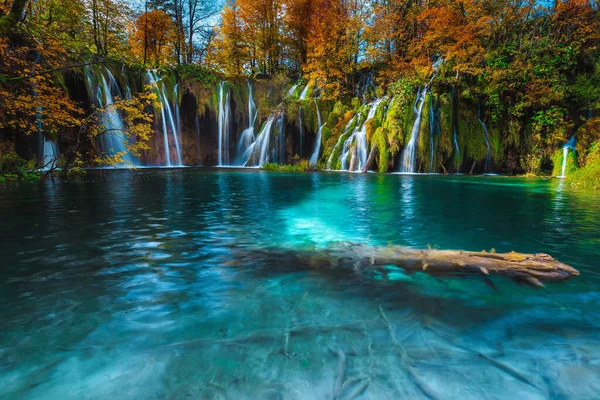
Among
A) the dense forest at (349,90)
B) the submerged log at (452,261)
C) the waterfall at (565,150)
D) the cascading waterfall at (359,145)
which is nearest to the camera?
the submerged log at (452,261)

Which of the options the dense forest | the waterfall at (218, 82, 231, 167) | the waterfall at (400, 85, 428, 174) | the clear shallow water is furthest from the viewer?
the waterfall at (218, 82, 231, 167)

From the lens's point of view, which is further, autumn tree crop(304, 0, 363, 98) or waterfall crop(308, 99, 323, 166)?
autumn tree crop(304, 0, 363, 98)

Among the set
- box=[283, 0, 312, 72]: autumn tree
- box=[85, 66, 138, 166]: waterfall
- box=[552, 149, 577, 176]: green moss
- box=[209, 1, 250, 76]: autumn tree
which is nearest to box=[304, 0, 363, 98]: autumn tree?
box=[283, 0, 312, 72]: autumn tree

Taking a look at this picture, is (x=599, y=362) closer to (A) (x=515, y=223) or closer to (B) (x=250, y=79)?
(A) (x=515, y=223)

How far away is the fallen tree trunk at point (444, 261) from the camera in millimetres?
2980

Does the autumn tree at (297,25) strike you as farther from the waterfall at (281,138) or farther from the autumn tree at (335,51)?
the waterfall at (281,138)

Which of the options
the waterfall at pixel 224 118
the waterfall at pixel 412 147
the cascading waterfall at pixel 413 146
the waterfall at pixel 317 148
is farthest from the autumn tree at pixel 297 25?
the waterfall at pixel 412 147

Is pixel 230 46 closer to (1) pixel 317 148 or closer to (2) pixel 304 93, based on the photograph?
(2) pixel 304 93

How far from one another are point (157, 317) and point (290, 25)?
32.7 metres

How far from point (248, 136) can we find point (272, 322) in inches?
946

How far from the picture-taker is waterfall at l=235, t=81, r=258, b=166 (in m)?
25.0

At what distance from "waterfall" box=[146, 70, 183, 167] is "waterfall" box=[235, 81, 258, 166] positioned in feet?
15.4

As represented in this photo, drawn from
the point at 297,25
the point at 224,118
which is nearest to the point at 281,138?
the point at 224,118

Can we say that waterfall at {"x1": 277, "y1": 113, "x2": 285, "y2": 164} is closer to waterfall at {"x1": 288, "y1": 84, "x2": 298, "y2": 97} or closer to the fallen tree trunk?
waterfall at {"x1": 288, "y1": 84, "x2": 298, "y2": 97}
